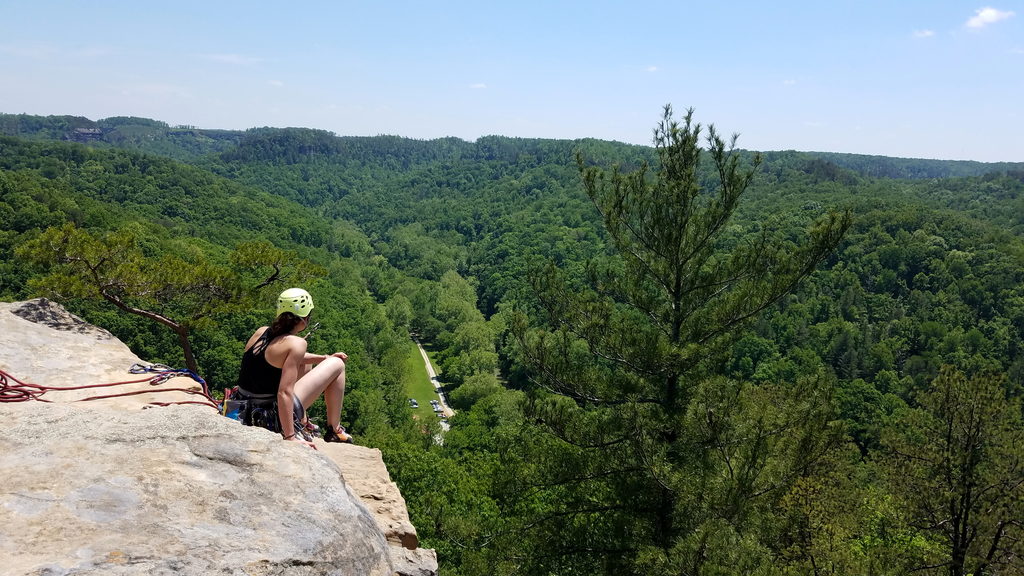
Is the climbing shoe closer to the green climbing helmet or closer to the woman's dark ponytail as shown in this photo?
the woman's dark ponytail

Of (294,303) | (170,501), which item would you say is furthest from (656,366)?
(170,501)

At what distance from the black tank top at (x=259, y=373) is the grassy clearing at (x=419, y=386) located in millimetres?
46143

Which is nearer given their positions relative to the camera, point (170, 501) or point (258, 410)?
point (170, 501)

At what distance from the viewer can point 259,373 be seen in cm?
549

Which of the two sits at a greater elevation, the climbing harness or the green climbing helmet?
the green climbing helmet

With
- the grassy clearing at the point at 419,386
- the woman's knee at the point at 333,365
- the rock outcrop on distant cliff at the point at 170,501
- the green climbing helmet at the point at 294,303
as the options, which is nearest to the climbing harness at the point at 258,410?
the woman's knee at the point at 333,365

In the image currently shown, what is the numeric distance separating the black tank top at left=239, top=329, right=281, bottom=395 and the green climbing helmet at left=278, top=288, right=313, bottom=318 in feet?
1.30

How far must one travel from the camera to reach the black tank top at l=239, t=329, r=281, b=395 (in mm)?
5480

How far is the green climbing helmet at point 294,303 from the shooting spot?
539 centimetres

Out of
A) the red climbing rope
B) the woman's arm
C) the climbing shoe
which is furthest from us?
the climbing shoe

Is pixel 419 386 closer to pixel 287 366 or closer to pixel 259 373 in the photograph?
pixel 259 373

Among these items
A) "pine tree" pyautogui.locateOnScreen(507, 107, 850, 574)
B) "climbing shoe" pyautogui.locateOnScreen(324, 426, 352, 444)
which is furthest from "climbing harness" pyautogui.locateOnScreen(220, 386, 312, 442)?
"pine tree" pyautogui.locateOnScreen(507, 107, 850, 574)

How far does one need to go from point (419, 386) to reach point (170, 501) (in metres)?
58.9

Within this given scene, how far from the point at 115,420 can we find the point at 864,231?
345 feet
